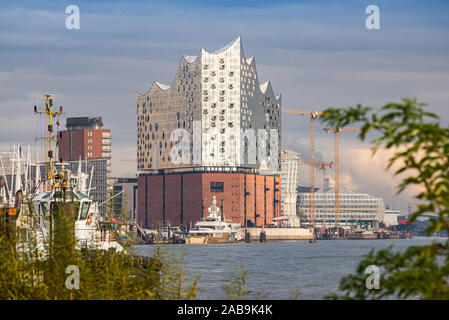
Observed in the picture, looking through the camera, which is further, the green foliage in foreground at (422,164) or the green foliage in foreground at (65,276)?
the green foliage in foreground at (65,276)

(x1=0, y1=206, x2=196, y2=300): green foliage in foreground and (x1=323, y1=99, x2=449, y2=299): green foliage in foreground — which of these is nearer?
(x1=323, y1=99, x2=449, y2=299): green foliage in foreground

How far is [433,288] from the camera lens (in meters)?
13.8

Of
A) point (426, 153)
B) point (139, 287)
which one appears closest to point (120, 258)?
point (139, 287)

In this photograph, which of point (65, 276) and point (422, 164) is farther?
point (65, 276)
